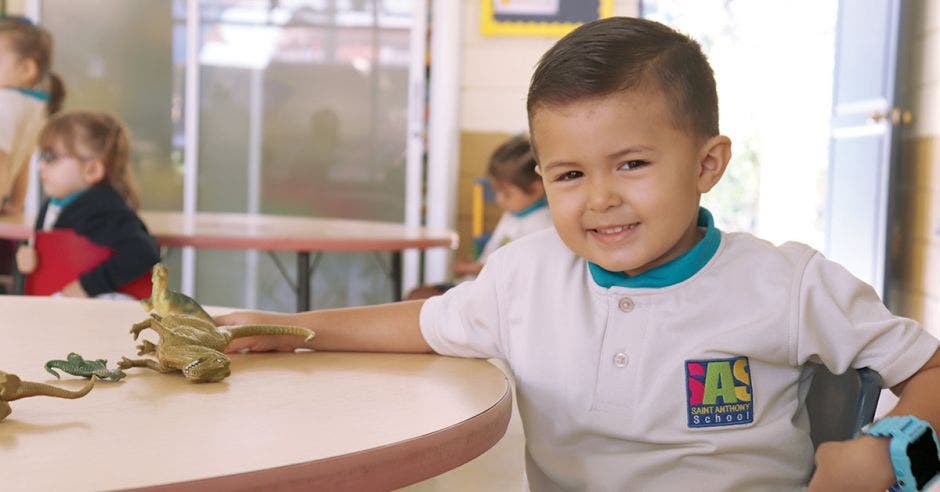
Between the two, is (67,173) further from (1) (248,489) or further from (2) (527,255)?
(1) (248,489)

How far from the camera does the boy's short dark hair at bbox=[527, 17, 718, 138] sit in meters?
1.06

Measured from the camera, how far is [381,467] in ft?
2.23

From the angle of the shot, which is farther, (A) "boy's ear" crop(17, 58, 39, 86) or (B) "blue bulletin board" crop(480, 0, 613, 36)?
(B) "blue bulletin board" crop(480, 0, 613, 36)

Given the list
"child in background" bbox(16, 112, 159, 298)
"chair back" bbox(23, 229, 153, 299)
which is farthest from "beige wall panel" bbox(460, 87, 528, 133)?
"chair back" bbox(23, 229, 153, 299)

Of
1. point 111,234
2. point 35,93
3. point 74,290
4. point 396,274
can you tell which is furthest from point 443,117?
point 74,290

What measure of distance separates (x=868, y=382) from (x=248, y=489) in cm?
66

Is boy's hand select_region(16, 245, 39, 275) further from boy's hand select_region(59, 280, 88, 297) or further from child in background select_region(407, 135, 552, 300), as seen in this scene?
child in background select_region(407, 135, 552, 300)

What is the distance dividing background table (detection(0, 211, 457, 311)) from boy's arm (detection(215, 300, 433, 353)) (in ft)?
5.06

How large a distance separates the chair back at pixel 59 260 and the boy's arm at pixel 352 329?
166 cm

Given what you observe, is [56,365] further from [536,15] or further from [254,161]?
[254,161]

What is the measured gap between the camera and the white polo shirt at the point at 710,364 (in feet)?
3.40

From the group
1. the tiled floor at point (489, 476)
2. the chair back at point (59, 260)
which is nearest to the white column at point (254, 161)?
the chair back at point (59, 260)

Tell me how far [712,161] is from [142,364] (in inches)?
25.2

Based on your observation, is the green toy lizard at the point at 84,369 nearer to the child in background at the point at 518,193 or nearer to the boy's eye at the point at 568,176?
the boy's eye at the point at 568,176
